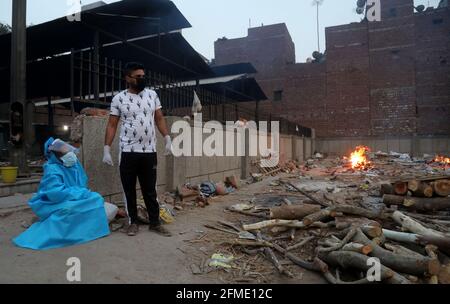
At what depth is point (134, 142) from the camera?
158 inches

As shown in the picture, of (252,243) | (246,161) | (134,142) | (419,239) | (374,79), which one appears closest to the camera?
(419,239)

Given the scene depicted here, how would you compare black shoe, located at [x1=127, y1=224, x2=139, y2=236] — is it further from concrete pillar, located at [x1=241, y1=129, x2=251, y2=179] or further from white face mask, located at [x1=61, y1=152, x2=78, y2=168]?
concrete pillar, located at [x1=241, y1=129, x2=251, y2=179]

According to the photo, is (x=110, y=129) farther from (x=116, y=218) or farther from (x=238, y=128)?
(x=238, y=128)

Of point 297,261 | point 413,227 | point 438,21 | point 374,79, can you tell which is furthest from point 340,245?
point 438,21

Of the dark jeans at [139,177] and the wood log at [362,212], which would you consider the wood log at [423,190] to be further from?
the dark jeans at [139,177]

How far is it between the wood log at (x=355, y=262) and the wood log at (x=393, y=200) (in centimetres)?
326

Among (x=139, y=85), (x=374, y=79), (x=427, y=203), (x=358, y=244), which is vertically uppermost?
(x=374, y=79)

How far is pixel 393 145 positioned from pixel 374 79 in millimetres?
5591

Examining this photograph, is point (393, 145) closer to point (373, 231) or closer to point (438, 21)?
point (438, 21)

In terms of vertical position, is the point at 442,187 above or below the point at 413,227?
above

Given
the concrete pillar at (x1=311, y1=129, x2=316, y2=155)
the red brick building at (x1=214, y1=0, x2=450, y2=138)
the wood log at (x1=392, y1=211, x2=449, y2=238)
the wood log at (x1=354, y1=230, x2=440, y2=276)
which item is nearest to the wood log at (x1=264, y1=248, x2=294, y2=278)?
the wood log at (x1=354, y1=230, x2=440, y2=276)

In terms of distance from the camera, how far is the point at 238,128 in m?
10.7

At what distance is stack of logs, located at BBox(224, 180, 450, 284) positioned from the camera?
9.58 ft

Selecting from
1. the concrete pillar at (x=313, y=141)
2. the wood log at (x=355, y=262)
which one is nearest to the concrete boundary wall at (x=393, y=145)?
the concrete pillar at (x=313, y=141)
